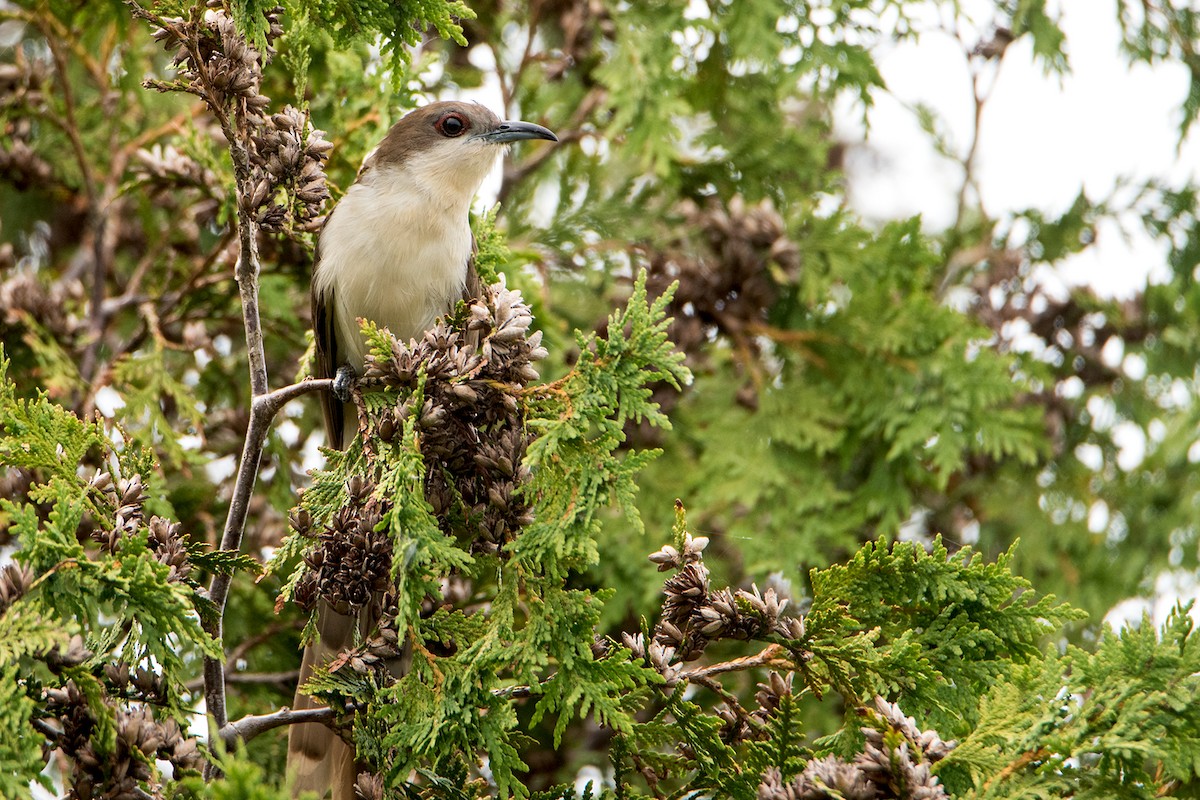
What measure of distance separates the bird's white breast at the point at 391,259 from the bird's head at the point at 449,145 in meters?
0.10

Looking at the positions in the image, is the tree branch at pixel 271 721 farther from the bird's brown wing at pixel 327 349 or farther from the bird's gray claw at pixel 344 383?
the bird's brown wing at pixel 327 349

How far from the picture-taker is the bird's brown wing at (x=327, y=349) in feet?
13.3

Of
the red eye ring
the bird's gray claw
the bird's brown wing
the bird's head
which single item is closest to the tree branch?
the bird's gray claw

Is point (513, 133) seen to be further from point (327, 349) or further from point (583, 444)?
point (583, 444)

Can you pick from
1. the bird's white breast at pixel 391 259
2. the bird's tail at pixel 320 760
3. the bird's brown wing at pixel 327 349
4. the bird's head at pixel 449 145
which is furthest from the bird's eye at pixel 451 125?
the bird's tail at pixel 320 760

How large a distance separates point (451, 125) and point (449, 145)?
0.10 metres

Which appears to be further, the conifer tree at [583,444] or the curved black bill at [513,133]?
the curved black bill at [513,133]

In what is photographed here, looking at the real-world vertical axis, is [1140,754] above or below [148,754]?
above

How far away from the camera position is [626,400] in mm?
2490

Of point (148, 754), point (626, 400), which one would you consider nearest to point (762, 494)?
point (626, 400)

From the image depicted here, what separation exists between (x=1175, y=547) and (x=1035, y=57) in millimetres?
2578

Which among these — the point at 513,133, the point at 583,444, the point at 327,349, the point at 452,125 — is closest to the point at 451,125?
the point at 452,125

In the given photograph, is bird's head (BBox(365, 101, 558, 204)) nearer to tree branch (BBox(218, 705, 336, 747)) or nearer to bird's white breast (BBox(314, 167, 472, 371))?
bird's white breast (BBox(314, 167, 472, 371))

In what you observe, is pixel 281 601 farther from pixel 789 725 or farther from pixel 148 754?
pixel 789 725
